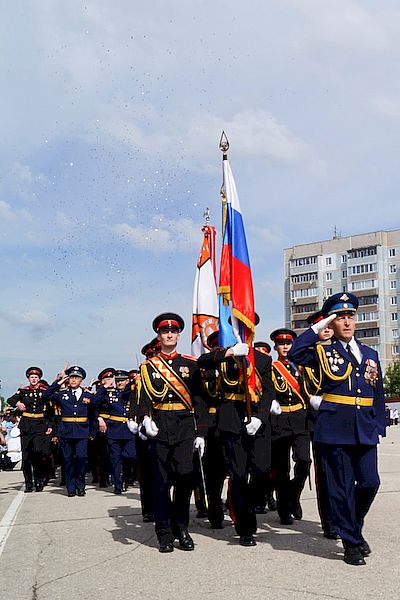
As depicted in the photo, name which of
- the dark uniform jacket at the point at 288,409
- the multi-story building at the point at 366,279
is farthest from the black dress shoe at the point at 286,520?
the multi-story building at the point at 366,279

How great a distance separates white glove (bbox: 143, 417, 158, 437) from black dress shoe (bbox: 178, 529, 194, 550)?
2.92 ft

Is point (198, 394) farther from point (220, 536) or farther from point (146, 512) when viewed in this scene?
point (146, 512)

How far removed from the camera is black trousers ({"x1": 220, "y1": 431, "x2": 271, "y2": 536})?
7.14 metres

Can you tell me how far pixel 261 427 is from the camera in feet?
23.9

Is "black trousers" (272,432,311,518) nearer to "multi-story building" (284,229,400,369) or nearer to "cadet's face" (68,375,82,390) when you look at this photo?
"cadet's face" (68,375,82,390)

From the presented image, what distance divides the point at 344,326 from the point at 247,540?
83.4 inches

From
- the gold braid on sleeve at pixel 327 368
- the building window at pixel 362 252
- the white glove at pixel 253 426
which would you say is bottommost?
the white glove at pixel 253 426

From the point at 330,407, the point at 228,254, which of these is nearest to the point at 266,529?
the point at 330,407

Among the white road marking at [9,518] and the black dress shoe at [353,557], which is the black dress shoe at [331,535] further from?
the white road marking at [9,518]

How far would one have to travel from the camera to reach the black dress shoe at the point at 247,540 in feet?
23.2

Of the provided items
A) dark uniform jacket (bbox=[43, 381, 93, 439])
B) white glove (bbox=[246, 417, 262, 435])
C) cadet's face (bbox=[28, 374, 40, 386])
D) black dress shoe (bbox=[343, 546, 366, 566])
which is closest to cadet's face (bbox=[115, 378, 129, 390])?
dark uniform jacket (bbox=[43, 381, 93, 439])

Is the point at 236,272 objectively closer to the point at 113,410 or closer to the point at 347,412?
the point at 347,412

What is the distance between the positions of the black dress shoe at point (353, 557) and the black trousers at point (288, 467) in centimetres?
208

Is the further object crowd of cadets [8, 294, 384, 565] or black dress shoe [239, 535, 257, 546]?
black dress shoe [239, 535, 257, 546]
